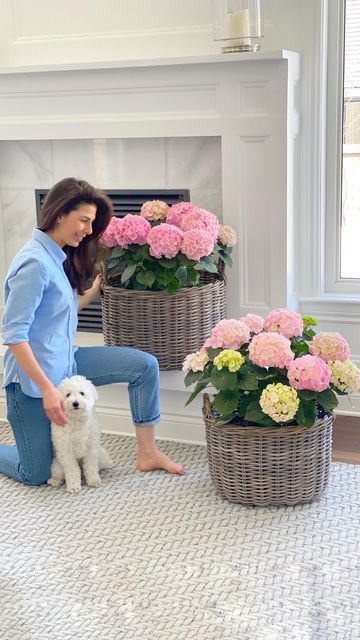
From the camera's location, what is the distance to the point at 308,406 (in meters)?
2.48

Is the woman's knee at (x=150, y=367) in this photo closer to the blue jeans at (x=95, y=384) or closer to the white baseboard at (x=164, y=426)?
the blue jeans at (x=95, y=384)

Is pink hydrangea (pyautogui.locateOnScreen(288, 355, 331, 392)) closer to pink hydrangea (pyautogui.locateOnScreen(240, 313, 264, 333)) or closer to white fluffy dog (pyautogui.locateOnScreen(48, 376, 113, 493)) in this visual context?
pink hydrangea (pyautogui.locateOnScreen(240, 313, 264, 333))

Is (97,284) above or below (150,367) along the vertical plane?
→ above

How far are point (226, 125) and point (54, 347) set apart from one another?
1.05 metres

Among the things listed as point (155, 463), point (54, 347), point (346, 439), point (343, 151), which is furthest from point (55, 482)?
point (343, 151)

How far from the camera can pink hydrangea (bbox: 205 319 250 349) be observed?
2.56m

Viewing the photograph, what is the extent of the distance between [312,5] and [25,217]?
147cm

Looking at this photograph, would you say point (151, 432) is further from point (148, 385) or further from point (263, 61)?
point (263, 61)

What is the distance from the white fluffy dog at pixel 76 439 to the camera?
2.64 metres

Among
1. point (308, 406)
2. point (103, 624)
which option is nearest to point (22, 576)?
point (103, 624)

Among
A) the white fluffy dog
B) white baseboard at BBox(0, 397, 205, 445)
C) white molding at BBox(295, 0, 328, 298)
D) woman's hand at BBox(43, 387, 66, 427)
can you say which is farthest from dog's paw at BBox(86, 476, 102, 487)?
white molding at BBox(295, 0, 328, 298)

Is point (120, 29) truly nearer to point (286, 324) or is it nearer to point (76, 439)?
point (286, 324)

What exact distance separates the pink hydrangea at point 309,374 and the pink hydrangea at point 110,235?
2.74ft

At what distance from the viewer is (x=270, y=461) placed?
2.50m
